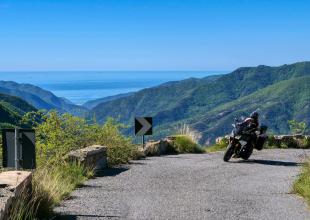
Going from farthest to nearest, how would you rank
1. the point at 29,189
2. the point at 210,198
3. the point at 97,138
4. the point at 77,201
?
the point at 97,138, the point at 210,198, the point at 77,201, the point at 29,189

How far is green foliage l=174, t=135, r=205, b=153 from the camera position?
23.7 metres

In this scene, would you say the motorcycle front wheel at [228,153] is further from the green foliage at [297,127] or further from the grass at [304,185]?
the green foliage at [297,127]

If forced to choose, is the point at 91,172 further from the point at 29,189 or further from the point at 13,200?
the point at 13,200

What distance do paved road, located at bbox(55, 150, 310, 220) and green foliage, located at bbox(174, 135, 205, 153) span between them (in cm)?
481

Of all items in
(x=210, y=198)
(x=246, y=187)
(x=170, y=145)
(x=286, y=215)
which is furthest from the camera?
(x=170, y=145)

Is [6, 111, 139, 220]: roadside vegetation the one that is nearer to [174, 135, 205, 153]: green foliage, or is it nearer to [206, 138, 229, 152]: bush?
[174, 135, 205, 153]: green foliage

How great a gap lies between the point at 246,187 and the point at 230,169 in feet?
13.0

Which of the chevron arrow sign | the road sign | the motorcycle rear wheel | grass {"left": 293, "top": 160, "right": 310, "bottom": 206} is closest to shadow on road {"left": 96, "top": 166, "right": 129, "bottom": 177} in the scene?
the motorcycle rear wheel

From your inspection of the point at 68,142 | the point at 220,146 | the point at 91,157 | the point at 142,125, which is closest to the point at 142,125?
the point at 142,125

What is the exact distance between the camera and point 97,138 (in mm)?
18922

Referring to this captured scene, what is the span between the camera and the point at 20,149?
27.7ft

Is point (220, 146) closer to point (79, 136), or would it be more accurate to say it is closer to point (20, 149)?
point (79, 136)

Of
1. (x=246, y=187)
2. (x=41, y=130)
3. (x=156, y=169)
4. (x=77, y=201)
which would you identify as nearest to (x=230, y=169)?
(x=156, y=169)

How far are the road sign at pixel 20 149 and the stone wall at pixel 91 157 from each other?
578 centimetres
